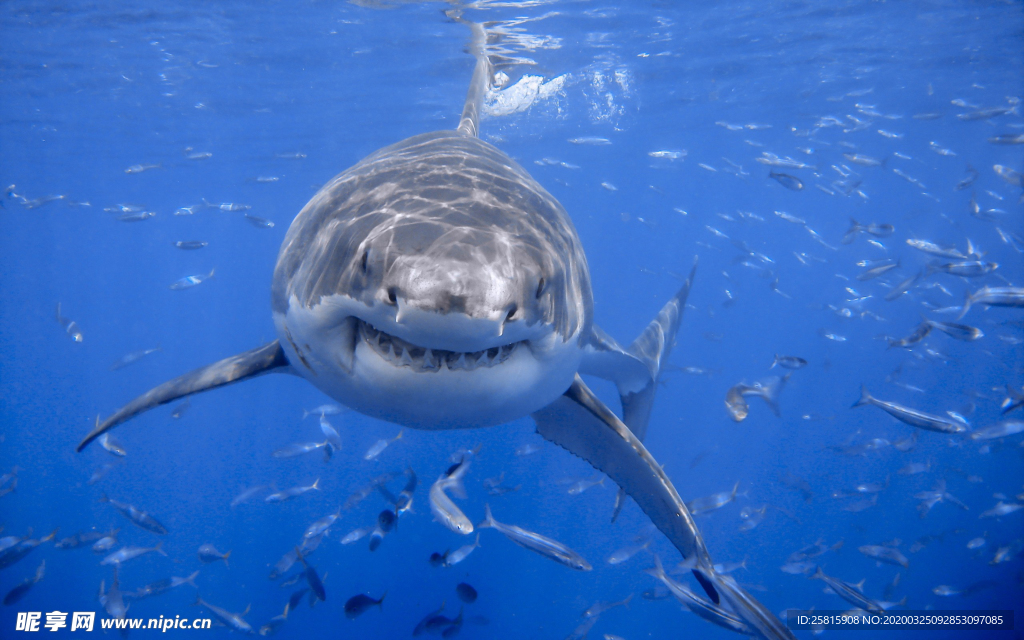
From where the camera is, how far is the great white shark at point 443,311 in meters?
1.56

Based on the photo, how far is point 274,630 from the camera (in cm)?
828

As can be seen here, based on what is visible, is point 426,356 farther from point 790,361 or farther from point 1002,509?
point 1002,509

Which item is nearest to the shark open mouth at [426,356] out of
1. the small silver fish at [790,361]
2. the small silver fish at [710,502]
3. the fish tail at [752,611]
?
the fish tail at [752,611]

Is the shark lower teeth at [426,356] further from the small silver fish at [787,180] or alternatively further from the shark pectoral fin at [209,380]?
the small silver fish at [787,180]

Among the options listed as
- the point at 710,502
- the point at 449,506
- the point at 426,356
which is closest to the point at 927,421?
the point at 710,502

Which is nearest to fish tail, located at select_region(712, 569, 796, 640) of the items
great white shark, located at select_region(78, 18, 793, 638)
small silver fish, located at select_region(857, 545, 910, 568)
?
great white shark, located at select_region(78, 18, 793, 638)

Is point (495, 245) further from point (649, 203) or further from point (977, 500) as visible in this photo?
point (649, 203)

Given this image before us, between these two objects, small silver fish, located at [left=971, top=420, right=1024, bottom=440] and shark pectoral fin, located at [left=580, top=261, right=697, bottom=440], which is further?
small silver fish, located at [left=971, top=420, right=1024, bottom=440]

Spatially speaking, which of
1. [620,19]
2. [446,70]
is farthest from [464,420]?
[446,70]

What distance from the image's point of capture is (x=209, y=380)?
318 centimetres

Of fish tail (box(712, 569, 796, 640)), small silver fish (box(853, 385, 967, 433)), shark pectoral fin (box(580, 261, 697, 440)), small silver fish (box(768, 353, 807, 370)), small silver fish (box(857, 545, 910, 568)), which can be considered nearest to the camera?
fish tail (box(712, 569, 796, 640))

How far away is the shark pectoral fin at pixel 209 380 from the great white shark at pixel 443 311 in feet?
0.04

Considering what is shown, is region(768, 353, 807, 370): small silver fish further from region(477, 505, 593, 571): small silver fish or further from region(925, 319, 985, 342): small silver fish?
region(477, 505, 593, 571): small silver fish

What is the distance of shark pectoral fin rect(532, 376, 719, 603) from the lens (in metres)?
3.29
